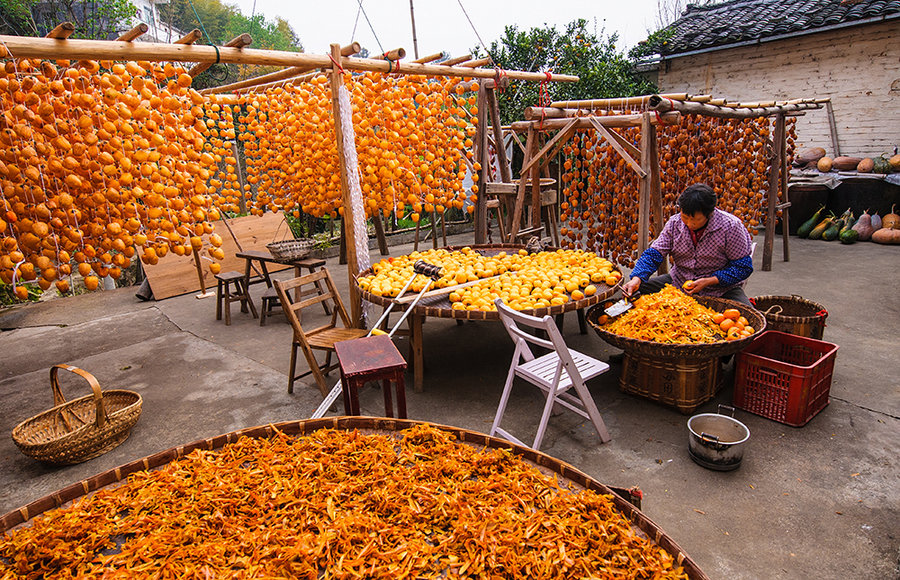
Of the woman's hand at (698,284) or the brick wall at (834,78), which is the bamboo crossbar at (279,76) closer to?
the woman's hand at (698,284)

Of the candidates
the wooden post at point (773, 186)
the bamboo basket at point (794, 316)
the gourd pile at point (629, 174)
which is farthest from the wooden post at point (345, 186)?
the wooden post at point (773, 186)

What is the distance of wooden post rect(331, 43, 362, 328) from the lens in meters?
4.41

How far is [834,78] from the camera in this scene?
1020 cm

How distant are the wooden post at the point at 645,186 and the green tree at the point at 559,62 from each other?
6.92 meters

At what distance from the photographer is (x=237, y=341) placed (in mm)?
5777

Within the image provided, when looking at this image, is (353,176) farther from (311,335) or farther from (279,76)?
(279,76)

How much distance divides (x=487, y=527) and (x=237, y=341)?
4910mm

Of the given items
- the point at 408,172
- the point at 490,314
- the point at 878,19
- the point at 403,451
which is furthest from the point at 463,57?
the point at 878,19

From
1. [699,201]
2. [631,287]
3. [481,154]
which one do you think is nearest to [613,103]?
[481,154]

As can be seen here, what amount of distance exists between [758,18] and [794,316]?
10.2 metres

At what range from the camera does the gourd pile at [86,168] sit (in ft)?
8.00

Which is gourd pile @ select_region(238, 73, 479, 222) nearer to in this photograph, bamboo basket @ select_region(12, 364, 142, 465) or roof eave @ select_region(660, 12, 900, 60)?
bamboo basket @ select_region(12, 364, 142, 465)

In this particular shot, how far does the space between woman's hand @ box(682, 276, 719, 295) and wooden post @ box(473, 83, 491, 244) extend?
3.02 metres

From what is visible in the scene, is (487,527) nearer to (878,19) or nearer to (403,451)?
(403,451)
